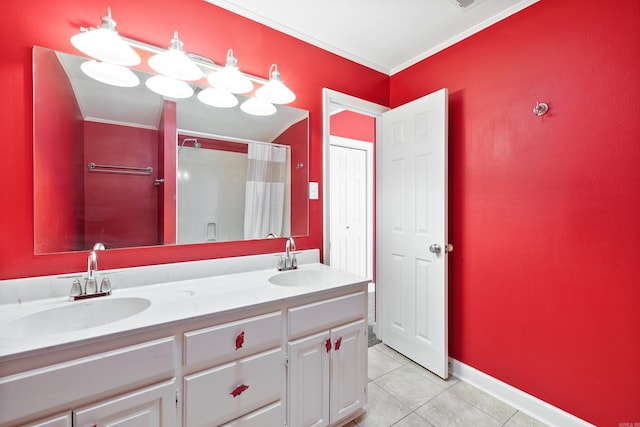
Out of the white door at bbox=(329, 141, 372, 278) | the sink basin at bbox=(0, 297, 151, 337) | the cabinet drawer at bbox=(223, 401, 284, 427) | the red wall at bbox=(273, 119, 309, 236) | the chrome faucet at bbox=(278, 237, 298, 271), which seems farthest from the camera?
the white door at bbox=(329, 141, 372, 278)

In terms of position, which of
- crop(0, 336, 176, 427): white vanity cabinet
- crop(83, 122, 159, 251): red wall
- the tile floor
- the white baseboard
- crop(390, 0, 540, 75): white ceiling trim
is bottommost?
the tile floor

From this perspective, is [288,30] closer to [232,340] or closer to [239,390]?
[232,340]

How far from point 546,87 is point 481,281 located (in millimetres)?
1216

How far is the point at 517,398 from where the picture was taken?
5.33 ft

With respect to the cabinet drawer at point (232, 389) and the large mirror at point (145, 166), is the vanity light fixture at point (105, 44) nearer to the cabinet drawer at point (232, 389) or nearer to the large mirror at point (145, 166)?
the large mirror at point (145, 166)

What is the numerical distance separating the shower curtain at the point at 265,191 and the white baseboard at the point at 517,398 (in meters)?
1.62

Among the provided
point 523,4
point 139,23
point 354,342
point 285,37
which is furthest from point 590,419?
point 139,23

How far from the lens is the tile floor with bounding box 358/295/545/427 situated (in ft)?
4.98

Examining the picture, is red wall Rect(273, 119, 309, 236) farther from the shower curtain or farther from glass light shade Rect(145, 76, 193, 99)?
glass light shade Rect(145, 76, 193, 99)

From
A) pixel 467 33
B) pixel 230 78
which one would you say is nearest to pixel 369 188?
pixel 467 33

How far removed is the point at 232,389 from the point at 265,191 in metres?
1.10

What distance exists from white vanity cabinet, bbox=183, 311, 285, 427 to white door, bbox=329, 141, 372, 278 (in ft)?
7.13

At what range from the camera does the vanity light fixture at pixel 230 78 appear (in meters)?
1.53

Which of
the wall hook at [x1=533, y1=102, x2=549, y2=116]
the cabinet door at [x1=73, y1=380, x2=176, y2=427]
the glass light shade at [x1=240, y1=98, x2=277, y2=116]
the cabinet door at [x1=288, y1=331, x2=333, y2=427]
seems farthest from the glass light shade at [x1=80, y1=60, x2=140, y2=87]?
the wall hook at [x1=533, y1=102, x2=549, y2=116]
